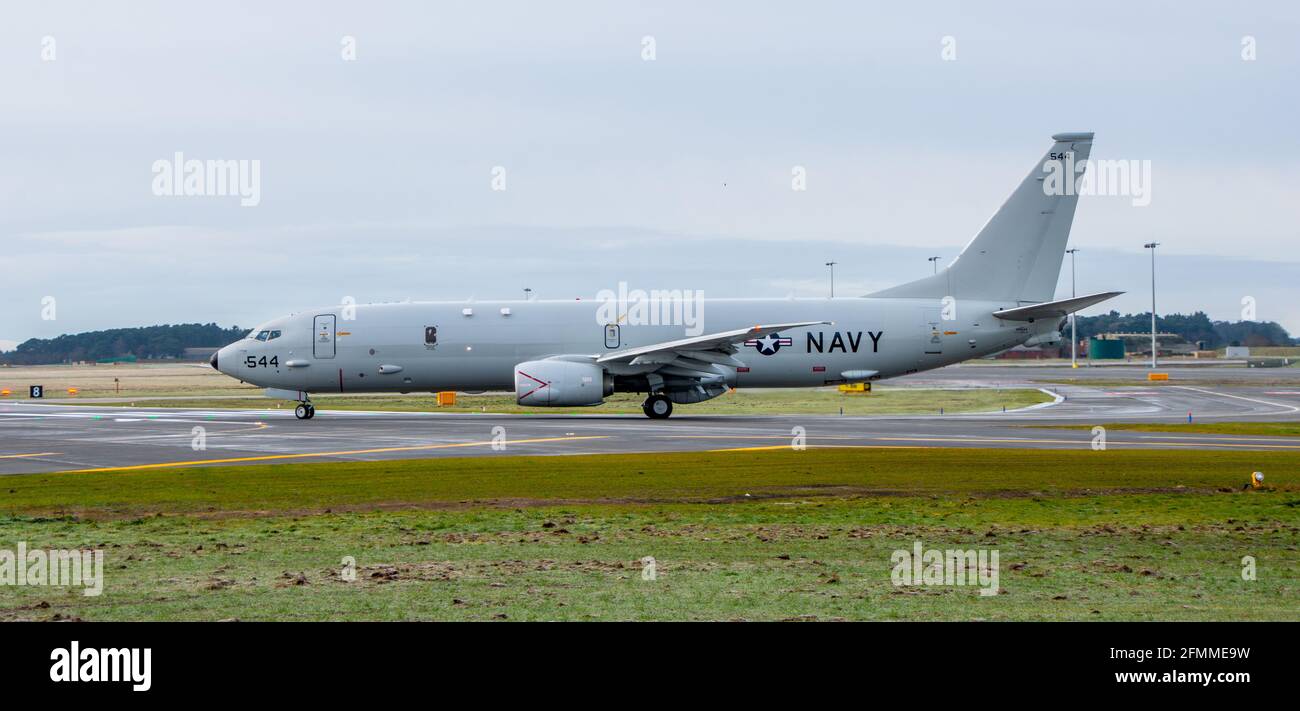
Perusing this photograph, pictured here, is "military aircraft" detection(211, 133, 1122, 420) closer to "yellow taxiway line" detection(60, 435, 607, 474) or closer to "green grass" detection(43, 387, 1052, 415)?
"green grass" detection(43, 387, 1052, 415)

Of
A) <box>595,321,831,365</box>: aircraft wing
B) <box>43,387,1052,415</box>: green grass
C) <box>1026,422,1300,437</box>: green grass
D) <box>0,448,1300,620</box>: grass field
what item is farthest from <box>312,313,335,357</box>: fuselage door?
<box>1026,422,1300,437</box>: green grass

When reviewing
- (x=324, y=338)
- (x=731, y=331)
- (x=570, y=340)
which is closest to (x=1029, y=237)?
(x=731, y=331)

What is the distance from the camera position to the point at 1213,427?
108 feet

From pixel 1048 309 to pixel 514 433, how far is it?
19.9m

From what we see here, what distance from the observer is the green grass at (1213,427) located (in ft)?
102

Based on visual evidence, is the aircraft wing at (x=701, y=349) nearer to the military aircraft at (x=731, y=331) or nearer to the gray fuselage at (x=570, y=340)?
the military aircraft at (x=731, y=331)

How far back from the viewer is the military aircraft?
4153 cm

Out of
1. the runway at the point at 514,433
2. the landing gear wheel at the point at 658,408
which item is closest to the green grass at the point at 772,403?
the runway at the point at 514,433

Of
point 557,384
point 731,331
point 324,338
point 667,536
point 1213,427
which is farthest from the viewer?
point 324,338

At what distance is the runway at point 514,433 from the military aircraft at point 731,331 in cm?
169

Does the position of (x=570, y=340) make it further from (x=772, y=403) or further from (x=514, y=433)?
(x=772, y=403)

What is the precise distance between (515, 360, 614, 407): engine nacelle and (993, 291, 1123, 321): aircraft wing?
49.3ft
